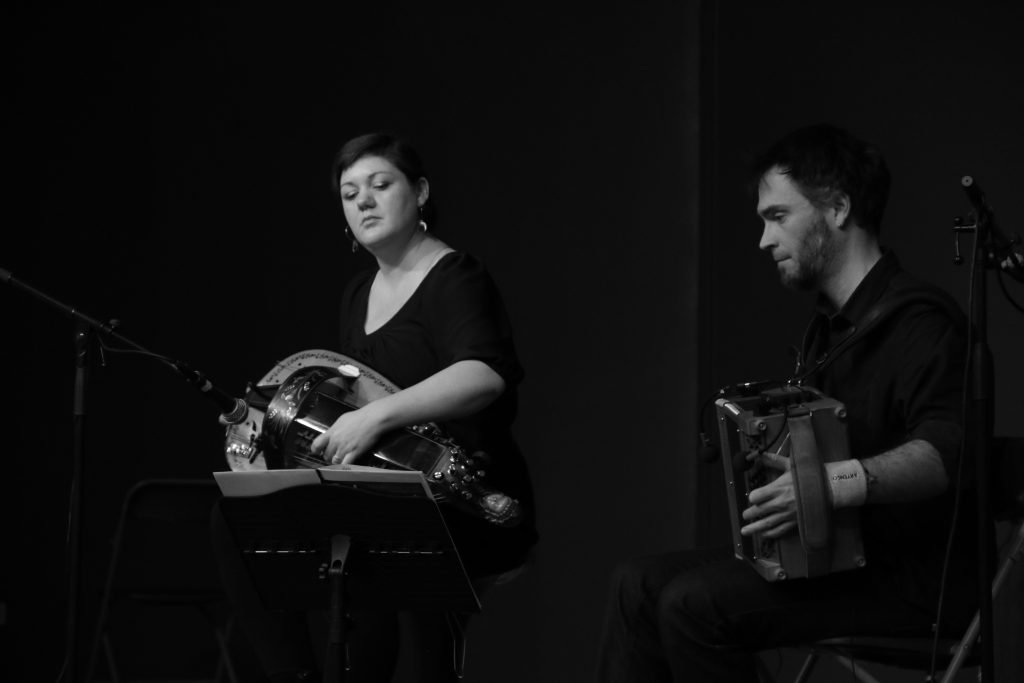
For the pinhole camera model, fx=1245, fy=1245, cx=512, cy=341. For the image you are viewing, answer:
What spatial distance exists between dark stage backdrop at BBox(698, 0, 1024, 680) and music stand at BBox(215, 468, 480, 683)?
1.12m

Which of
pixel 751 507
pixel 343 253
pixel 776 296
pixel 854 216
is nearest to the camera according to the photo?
pixel 751 507

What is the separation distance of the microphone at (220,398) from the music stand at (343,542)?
34 cm

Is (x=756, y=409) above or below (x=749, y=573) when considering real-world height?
above

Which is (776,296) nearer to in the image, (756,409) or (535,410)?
(535,410)

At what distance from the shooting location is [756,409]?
91.4 inches

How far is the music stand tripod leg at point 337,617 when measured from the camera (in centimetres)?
236

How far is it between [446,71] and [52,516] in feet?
6.97

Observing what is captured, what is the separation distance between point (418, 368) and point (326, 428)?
286mm

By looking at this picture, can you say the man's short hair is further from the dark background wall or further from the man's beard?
the dark background wall

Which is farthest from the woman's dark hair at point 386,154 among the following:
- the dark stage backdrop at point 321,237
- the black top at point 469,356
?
the dark stage backdrop at point 321,237

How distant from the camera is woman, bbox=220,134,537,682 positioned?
2.65 meters

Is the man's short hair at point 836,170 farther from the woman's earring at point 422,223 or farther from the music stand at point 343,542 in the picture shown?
the music stand at point 343,542

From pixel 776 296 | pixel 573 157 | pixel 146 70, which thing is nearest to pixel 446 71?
pixel 573 157

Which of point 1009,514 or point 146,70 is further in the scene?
point 146,70
